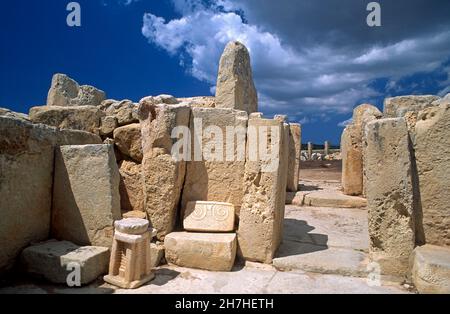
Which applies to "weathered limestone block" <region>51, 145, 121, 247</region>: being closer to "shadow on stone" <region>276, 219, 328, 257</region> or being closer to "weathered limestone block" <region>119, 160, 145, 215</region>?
"weathered limestone block" <region>119, 160, 145, 215</region>

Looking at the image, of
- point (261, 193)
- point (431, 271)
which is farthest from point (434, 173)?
point (261, 193)

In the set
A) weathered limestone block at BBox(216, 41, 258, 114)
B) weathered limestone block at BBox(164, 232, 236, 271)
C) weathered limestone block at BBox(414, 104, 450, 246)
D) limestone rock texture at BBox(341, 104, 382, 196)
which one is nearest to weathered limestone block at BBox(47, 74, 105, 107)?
weathered limestone block at BBox(216, 41, 258, 114)

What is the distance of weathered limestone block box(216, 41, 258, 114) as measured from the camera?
721cm

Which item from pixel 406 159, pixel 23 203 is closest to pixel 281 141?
pixel 406 159

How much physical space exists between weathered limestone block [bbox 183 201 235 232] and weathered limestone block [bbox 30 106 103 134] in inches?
91.8

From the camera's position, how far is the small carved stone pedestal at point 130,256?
3.03 meters

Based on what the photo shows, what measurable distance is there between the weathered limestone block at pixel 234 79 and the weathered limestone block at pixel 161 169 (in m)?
3.38

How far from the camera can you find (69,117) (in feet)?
17.1

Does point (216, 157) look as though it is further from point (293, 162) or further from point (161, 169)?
point (293, 162)

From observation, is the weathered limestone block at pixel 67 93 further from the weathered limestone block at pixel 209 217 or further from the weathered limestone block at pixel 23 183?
the weathered limestone block at pixel 209 217

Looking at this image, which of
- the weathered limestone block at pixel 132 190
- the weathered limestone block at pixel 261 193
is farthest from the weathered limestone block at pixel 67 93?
the weathered limestone block at pixel 261 193

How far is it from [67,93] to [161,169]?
704 cm

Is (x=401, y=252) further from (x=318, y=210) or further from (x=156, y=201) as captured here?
(x=318, y=210)

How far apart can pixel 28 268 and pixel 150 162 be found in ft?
5.54
